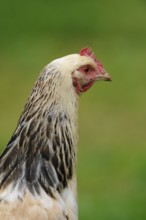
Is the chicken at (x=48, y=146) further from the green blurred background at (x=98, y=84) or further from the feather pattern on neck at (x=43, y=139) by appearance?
the green blurred background at (x=98, y=84)

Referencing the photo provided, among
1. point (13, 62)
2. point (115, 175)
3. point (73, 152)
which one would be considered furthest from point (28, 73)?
point (73, 152)

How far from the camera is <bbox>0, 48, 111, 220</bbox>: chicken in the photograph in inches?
184

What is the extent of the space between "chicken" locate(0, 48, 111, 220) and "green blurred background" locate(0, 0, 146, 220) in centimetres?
252

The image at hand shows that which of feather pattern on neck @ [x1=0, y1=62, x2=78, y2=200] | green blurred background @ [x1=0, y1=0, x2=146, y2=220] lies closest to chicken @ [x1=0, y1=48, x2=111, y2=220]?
feather pattern on neck @ [x1=0, y1=62, x2=78, y2=200]

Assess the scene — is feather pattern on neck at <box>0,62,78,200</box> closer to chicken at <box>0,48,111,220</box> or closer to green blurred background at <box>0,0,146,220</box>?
chicken at <box>0,48,111,220</box>

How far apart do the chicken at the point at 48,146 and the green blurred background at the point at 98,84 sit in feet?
8.26

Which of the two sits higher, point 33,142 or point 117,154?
point 117,154

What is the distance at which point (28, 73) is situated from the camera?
10984mm

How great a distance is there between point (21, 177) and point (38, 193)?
0.11 meters

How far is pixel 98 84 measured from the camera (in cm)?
1052

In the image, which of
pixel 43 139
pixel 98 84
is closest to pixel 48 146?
pixel 43 139

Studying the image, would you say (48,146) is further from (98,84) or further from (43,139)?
(98,84)

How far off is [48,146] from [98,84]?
5.83m

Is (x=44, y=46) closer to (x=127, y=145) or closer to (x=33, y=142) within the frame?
(x=127, y=145)
